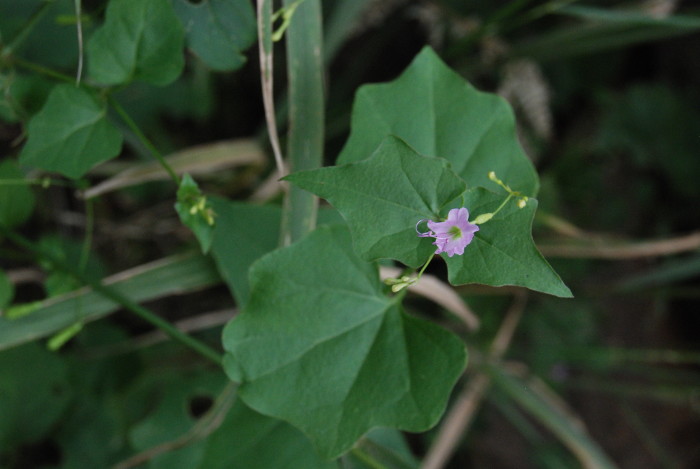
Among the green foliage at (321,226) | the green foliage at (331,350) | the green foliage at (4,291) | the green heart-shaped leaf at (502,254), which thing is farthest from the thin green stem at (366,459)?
the green foliage at (4,291)

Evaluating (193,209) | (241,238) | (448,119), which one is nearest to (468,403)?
(241,238)

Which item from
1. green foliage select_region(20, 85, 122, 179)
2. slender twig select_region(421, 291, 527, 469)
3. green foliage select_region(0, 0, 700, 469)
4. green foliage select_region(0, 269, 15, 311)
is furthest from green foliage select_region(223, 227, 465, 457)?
slender twig select_region(421, 291, 527, 469)

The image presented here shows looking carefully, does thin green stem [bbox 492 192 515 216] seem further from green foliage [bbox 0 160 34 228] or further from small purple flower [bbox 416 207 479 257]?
green foliage [bbox 0 160 34 228]

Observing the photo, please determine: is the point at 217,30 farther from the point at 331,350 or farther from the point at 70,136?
the point at 331,350

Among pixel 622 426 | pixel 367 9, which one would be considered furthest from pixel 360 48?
pixel 622 426

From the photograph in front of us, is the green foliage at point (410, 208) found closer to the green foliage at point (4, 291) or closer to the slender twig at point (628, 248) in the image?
the green foliage at point (4, 291)

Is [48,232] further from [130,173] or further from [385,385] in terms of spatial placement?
[385,385]
